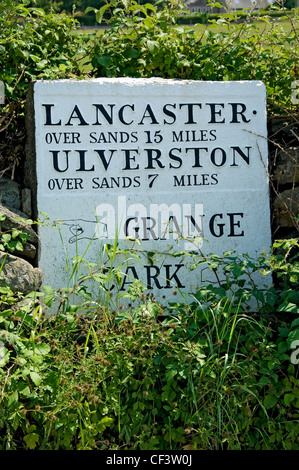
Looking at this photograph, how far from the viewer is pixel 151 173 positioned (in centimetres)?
428

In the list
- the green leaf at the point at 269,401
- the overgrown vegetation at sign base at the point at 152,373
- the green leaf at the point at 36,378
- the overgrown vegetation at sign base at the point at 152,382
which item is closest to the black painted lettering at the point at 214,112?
the overgrown vegetation at sign base at the point at 152,373

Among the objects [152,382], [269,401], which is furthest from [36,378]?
[269,401]

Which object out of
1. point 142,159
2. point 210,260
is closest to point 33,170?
point 142,159

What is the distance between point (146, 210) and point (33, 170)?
751 mm

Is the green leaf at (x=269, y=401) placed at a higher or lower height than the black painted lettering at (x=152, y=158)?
lower

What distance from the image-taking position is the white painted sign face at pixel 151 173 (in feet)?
13.7

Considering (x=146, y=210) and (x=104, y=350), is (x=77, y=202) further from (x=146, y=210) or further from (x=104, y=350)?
(x=104, y=350)

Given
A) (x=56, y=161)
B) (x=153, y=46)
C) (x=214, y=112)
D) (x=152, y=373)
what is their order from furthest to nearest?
(x=153, y=46) < (x=214, y=112) < (x=56, y=161) < (x=152, y=373)

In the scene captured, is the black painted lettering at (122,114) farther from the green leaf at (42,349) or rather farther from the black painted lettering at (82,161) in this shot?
the green leaf at (42,349)

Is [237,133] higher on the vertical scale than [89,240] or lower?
higher

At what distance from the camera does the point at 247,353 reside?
3477 millimetres

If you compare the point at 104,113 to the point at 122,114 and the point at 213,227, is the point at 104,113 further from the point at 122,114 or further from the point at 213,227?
the point at 213,227

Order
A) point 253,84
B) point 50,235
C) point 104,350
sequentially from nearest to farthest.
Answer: point 104,350 < point 50,235 < point 253,84

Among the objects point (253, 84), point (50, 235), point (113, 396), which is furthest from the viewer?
point (253, 84)
